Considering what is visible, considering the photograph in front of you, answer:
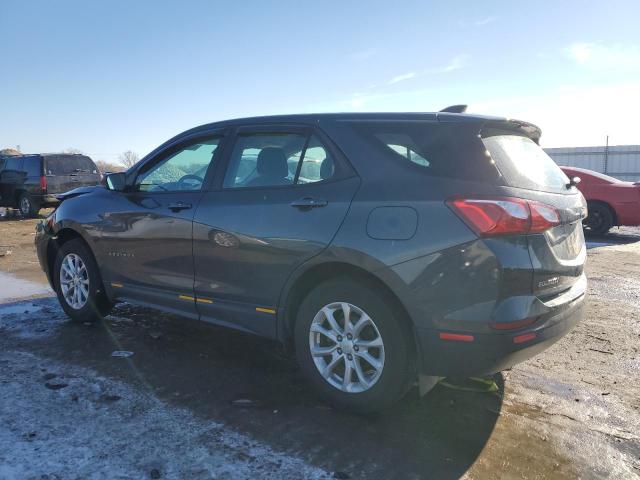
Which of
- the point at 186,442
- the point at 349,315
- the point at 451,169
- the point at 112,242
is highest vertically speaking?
the point at 451,169

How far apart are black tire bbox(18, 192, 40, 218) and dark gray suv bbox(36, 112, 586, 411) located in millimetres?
12665

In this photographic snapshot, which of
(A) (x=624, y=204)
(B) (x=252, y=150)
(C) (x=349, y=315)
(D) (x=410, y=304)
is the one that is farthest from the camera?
(A) (x=624, y=204)

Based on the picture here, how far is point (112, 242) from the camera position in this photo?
4672 millimetres

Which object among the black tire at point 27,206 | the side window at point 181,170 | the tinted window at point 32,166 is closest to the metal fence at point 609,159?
the tinted window at point 32,166

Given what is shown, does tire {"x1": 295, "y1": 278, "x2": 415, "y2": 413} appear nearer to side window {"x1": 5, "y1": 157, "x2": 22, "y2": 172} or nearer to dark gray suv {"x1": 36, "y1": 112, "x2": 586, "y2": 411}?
dark gray suv {"x1": 36, "y1": 112, "x2": 586, "y2": 411}

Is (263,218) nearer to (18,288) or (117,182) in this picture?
(117,182)

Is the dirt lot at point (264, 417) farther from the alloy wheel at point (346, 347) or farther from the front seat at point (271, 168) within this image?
the front seat at point (271, 168)

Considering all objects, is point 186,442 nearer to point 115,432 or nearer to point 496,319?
point 115,432

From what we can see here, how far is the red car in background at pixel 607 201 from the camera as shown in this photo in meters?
10.5

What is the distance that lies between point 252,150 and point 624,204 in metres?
9.18

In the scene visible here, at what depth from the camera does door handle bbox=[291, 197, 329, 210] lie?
331 cm

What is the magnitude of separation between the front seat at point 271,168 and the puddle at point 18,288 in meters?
3.98

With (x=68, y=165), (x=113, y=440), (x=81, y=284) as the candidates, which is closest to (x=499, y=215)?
(x=113, y=440)

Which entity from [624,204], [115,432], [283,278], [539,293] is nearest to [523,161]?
[539,293]
